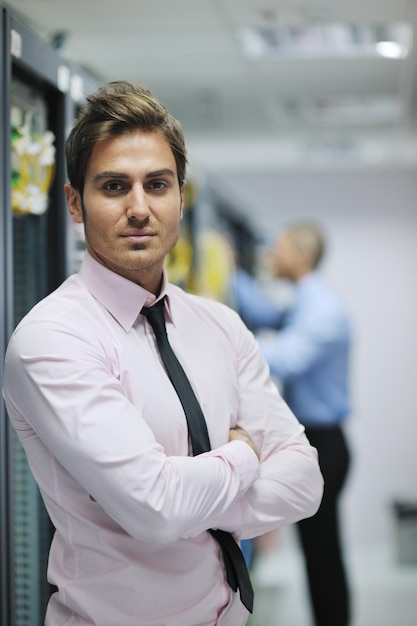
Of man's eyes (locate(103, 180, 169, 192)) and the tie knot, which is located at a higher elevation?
man's eyes (locate(103, 180, 169, 192))

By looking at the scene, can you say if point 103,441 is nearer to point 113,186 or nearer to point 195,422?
point 195,422

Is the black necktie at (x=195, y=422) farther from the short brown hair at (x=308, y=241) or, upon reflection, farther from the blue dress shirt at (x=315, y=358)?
the short brown hair at (x=308, y=241)

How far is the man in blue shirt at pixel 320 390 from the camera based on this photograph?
157 inches

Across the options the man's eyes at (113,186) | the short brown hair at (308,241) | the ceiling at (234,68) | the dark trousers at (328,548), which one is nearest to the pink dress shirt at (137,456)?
the man's eyes at (113,186)

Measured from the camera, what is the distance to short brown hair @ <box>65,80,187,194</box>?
5.22 feet

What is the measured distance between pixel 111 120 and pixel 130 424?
1.84 feet

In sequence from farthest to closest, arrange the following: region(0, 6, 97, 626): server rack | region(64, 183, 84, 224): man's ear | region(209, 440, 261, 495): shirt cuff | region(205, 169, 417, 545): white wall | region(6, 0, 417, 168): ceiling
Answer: region(205, 169, 417, 545): white wall
region(6, 0, 417, 168): ceiling
region(0, 6, 97, 626): server rack
region(64, 183, 84, 224): man's ear
region(209, 440, 261, 495): shirt cuff

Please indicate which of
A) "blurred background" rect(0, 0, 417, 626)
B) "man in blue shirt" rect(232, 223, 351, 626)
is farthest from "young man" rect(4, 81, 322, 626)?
"man in blue shirt" rect(232, 223, 351, 626)

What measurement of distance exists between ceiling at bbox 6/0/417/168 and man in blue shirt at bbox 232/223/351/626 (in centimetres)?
97

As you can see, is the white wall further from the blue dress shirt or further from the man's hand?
the man's hand

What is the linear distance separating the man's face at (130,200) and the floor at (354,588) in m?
2.63

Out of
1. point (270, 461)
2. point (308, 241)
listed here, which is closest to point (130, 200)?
point (270, 461)

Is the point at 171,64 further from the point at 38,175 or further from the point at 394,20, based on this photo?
the point at 38,175

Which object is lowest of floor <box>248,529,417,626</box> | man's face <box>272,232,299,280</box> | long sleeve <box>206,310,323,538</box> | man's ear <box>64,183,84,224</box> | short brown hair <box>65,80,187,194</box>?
floor <box>248,529,417,626</box>
